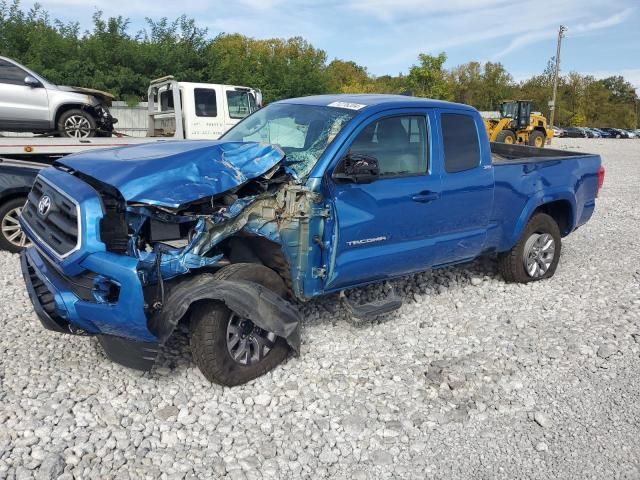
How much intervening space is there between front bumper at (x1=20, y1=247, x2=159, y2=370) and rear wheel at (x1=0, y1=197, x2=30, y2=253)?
3.32 m

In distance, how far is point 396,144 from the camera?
15.3ft

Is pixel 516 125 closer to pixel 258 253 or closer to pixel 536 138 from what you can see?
pixel 536 138

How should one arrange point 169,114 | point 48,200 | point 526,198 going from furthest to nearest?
point 169,114 → point 526,198 → point 48,200

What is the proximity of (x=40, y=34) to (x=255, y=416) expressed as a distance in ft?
70.8

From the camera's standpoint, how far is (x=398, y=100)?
4785 millimetres

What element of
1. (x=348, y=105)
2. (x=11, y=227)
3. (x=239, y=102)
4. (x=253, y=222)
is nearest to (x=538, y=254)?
(x=348, y=105)

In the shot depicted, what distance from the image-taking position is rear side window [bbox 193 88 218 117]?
1289 centimetres

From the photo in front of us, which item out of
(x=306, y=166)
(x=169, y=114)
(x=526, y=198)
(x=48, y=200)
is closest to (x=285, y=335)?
(x=306, y=166)

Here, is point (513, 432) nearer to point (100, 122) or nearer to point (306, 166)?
point (306, 166)

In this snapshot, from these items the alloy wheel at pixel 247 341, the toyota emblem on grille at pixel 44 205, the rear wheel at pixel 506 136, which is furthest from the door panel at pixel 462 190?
the rear wheel at pixel 506 136

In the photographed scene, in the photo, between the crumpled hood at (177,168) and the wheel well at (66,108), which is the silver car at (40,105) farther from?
the crumpled hood at (177,168)

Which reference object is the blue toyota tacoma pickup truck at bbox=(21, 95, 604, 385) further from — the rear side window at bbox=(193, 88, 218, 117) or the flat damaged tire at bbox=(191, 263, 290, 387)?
the rear side window at bbox=(193, 88, 218, 117)

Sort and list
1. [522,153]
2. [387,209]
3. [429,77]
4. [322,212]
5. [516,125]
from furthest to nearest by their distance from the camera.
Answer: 1. [429,77]
2. [516,125]
3. [522,153]
4. [387,209]
5. [322,212]

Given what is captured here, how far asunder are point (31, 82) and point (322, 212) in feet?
24.2
